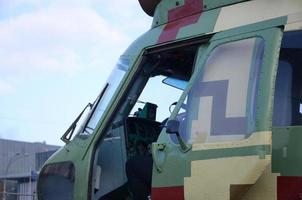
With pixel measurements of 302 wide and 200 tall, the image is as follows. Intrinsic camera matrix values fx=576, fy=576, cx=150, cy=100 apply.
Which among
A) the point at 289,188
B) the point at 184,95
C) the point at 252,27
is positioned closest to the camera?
the point at 289,188

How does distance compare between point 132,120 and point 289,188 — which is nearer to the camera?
point 289,188

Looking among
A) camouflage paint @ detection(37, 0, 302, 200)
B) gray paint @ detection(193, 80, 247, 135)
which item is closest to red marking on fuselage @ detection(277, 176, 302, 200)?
camouflage paint @ detection(37, 0, 302, 200)

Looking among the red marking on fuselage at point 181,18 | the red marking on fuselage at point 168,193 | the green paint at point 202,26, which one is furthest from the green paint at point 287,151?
the red marking on fuselage at point 181,18

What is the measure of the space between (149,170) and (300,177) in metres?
1.50

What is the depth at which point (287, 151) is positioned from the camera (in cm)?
375

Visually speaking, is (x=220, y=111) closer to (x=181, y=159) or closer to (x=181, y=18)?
(x=181, y=159)

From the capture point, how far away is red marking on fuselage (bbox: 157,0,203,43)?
469 cm

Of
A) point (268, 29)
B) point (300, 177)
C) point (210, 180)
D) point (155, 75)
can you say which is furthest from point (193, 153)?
point (155, 75)

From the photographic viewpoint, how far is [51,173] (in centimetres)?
515

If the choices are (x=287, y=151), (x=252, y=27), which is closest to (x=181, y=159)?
(x=287, y=151)

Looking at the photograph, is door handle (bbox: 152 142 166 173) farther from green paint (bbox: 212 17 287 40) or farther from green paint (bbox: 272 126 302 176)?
green paint (bbox: 212 17 287 40)

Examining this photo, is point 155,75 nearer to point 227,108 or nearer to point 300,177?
point 227,108

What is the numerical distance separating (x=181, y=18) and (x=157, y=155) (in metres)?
1.31

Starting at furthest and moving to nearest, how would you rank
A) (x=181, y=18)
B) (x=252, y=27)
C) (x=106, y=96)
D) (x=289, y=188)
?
1. (x=106, y=96)
2. (x=181, y=18)
3. (x=252, y=27)
4. (x=289, y=188)
